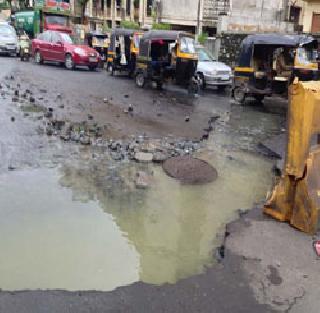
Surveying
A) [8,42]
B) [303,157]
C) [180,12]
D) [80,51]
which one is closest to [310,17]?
[180,12]

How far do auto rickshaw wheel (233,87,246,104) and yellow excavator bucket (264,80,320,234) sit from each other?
9.90m

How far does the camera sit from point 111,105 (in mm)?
13078

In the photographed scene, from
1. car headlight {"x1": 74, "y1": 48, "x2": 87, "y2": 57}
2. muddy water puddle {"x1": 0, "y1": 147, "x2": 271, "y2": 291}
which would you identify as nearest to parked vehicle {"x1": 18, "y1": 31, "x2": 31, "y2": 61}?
car headlight {"x1": 74, "y1": 48, "x2": 87, "y2": 57}

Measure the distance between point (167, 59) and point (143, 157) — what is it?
10.2 m

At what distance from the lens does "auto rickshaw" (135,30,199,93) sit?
1597 centimetres

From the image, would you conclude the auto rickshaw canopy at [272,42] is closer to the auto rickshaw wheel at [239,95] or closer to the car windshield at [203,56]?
the auto rickshaw wheel at [239,95]

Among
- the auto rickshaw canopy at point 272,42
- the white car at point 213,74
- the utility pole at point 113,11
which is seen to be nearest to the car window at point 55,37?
the white car at point 213,74

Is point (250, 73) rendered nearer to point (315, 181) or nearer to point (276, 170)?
point (276, 170)

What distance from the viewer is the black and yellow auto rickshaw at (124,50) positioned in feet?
62.8

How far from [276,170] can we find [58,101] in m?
7.31

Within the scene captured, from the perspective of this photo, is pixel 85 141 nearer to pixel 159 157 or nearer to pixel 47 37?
pixel 159 157

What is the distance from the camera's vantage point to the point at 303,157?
5.10 m

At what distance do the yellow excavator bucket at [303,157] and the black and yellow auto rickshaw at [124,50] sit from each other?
47.2 ft

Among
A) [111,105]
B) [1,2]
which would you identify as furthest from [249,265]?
[1,2]
